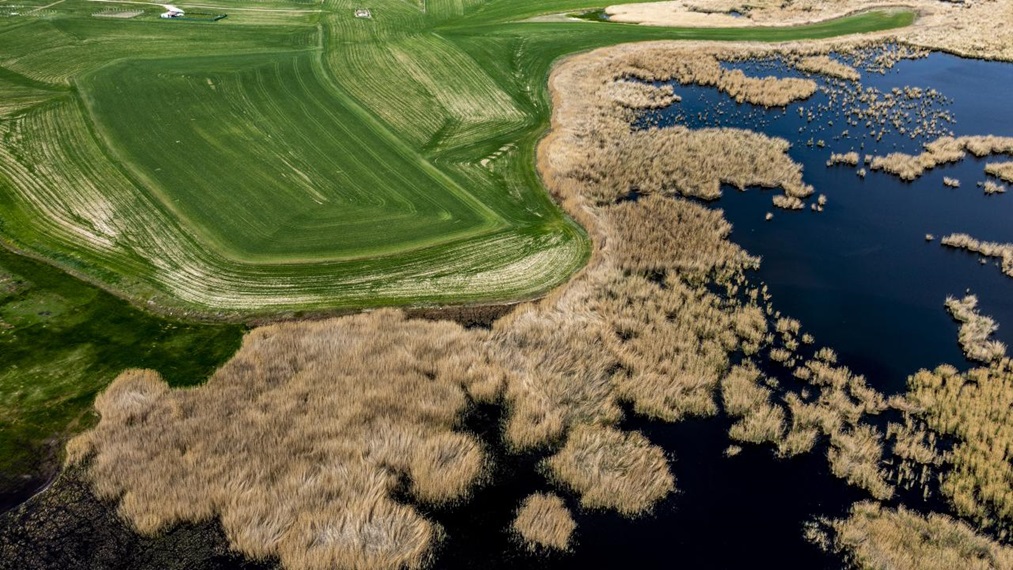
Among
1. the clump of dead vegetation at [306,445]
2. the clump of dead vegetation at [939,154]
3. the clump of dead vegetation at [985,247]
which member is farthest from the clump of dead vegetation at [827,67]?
the clump of dead vegetation at [306,445]

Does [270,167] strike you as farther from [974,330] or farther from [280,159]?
[974,330]

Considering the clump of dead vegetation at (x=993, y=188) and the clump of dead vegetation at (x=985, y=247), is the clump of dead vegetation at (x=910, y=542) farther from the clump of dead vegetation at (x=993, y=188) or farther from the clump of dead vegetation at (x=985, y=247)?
the clump of dead vegetation at (x=993, y=188)

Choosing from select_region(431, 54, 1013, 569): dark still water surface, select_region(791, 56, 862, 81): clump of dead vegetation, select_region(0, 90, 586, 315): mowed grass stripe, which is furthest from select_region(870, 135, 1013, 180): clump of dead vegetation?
select_region(0, 90, 586, 315): mowed grass stripe

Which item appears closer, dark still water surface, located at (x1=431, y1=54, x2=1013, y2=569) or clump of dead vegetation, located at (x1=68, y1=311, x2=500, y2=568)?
clump of dead vegetation, located at (x1=68, y1=311, x2=500, y2=568)

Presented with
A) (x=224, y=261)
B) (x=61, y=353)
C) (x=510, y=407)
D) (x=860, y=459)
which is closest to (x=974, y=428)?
(x=860, y=459)

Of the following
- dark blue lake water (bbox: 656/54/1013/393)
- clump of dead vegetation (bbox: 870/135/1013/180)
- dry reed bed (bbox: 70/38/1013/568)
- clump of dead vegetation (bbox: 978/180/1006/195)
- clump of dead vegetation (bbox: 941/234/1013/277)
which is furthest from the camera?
clump of dead vegetation (bbox: 870/135/1013/180)

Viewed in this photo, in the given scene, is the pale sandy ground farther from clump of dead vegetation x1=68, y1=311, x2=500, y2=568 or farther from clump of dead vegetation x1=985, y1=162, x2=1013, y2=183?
clump of dead vegetation x1=68, y1=311, x2=500, y2=568
